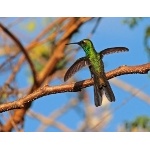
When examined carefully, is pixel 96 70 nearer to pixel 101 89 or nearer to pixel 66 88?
pixel 101 89

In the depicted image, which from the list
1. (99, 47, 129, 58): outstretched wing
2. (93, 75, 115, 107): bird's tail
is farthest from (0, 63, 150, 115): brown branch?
(99, 47, 129, 58): outstretched wing

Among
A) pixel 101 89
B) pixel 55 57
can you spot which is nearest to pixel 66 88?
pixel 101 89

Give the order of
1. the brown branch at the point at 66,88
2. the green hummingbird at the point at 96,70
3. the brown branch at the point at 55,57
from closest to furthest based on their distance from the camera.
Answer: the brown branch at the point at 66,88, the green hummingbird at the point at 96,70, the brown branch at the point at 55,57

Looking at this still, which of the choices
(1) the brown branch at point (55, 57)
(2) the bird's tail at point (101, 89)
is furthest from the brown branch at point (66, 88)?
(1) the brown branch at point (55, 57)

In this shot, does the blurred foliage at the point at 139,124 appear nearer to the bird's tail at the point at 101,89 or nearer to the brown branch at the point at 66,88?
the bird's tail at the point at 101,89

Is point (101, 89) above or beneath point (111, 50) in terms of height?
beneath

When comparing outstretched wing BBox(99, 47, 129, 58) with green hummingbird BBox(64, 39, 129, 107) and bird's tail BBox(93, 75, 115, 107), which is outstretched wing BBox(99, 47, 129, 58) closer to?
green hummingbird BBox(64, 39, 129, 107)
